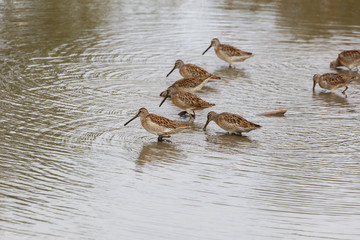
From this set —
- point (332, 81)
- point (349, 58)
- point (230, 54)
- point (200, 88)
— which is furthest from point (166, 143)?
point (349, 58)

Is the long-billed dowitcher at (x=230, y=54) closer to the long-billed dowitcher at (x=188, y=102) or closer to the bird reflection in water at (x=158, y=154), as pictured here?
the long-billed dowitcher at (x=188, y=102)

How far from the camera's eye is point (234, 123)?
11320 millimetres

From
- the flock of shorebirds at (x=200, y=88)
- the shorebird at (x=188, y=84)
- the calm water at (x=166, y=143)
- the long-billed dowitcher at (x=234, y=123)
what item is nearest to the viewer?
the calm water at (x=166, y=143)

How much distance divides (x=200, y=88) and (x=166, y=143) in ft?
12.0

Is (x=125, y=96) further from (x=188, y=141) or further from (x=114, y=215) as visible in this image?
(x=114, y=215)

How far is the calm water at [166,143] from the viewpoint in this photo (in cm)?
801

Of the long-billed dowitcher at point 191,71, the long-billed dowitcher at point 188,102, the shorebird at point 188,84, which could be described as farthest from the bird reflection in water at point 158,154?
the long-billed dowitcher at point 191,71

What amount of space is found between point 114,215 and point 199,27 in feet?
41.1

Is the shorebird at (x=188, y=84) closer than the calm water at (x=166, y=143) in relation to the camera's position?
No

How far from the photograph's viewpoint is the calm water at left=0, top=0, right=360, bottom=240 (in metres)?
8.01

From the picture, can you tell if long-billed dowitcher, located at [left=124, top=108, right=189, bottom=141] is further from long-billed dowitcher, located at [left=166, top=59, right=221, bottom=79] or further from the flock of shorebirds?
long-billed dowitcher, located at [left=166, top=59, right=221, bottom=79]

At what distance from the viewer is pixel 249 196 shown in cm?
870

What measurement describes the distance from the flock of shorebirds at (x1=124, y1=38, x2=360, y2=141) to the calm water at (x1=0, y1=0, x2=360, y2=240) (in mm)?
210

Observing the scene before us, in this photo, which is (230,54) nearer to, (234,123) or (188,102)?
(188,102)
